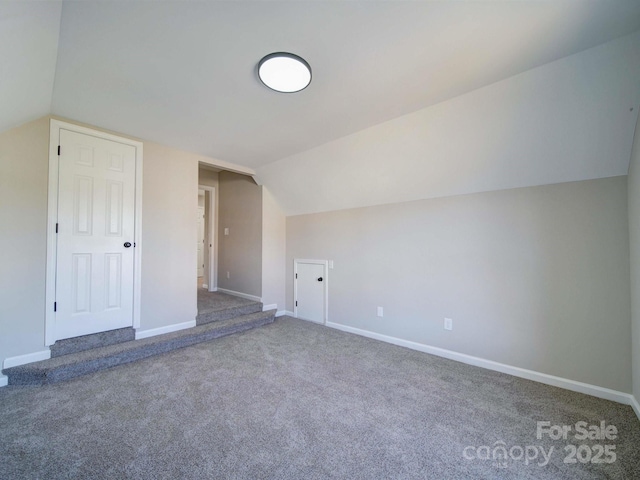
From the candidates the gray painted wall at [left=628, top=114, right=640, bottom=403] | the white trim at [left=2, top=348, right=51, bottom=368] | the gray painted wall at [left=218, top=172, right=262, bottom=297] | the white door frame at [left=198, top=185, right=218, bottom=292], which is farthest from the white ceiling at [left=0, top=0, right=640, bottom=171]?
the white door frame at [left=198, top=185, right=218, bottom=292]

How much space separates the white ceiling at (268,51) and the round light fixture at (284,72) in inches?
1.9

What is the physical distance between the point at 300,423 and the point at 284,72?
2410mm

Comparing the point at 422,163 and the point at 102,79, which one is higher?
the point at 102,79

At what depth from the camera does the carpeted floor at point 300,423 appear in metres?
1.43

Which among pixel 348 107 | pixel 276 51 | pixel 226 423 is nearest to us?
pixel 276 51

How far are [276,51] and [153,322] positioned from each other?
317cm

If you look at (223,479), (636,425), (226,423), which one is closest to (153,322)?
(226,423)

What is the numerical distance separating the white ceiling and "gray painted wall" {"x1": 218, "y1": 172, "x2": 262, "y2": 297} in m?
2.20

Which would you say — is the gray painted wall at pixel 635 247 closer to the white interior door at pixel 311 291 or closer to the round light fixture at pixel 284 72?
the round light fixture at pixel 284 72

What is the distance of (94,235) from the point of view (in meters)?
2.77

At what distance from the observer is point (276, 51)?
65.6 inches

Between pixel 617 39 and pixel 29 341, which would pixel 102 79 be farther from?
pixel 617 39

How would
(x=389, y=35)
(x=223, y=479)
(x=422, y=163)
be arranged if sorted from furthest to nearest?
(x=422, y=163) < (x=389, y=35) < (x=223, y=479)

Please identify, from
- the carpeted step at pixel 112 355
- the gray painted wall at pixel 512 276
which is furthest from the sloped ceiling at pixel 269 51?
the carpeted step at pixel 112 355
